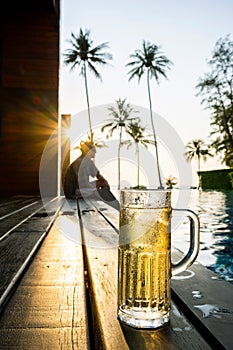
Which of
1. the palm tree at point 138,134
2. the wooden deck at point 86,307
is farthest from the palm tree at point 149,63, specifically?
the wooden deck at point 86,307

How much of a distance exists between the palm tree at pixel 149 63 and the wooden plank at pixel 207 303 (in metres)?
25.3

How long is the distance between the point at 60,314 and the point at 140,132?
30028mm

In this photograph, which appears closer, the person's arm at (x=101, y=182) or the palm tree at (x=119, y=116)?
the person's arm at (x=101, y=182)

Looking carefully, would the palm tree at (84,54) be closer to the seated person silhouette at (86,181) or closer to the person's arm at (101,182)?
the seated person silhouette at (86,181)

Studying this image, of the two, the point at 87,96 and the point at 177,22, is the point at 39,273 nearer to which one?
the point at 177,22

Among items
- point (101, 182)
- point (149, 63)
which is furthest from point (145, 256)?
point (149, 63)

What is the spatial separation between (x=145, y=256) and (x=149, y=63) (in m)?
26.6

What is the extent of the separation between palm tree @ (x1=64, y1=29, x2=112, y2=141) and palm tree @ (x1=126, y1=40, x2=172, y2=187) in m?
6.44

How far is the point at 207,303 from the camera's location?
0.77m

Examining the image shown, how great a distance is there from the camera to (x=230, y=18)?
1808 cm

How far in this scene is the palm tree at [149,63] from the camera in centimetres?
2602

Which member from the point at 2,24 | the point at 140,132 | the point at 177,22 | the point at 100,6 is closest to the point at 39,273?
the point at 2,24

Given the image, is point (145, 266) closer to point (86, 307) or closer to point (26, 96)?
point (86, 307)

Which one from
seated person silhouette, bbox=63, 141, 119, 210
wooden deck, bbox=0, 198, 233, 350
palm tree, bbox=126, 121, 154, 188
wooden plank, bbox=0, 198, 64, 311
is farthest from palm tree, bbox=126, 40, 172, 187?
wooden deck, bbox=0, 198, 233, 350
